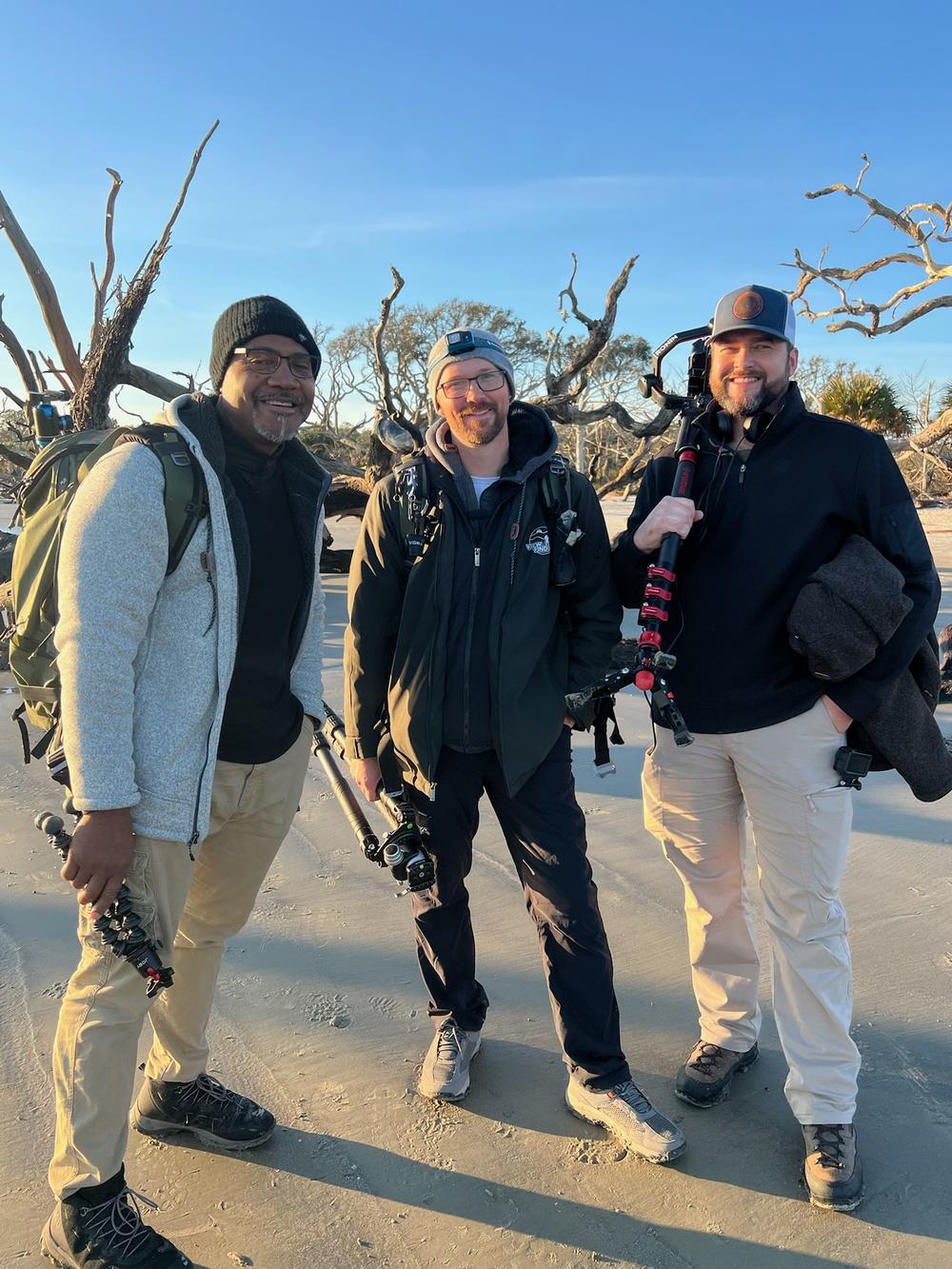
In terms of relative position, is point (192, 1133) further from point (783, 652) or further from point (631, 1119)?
point (783, 652)

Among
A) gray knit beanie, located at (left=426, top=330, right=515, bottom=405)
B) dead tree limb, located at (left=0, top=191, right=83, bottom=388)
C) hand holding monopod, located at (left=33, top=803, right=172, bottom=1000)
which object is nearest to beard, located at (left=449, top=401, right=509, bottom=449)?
gray knit beanie, located at (left=426, top=330, right=515, bottom=405)

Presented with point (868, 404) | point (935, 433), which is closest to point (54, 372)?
point (935, 433)

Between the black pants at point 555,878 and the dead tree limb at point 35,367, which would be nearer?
the black pants at point 555,878

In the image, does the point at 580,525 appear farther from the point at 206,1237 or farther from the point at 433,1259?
the point at 206,1237

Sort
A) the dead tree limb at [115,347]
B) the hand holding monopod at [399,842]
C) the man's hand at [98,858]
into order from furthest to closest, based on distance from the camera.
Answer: the dead tree limb at [115,347], the hand holding monopod at [399,842], the man's hand at [98,858]

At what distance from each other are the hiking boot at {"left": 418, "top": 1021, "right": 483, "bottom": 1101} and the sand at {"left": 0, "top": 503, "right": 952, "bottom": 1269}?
0.18 feet

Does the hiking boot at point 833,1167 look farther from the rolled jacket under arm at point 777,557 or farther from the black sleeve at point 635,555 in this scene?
the black sleeve at point 635,555

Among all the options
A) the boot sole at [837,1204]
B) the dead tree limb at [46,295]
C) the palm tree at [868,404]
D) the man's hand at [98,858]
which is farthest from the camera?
the palm tree at [868,404]

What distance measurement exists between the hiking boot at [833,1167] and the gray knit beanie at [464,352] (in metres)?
2.28

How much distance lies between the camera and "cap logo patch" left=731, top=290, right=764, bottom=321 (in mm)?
2412

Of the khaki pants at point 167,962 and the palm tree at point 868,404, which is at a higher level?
the palm tree at point 868,404

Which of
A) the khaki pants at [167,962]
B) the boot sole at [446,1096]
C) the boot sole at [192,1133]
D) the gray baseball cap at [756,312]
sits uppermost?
the gray baseball cap at [756,312]

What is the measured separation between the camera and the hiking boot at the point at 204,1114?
2416 millimetres

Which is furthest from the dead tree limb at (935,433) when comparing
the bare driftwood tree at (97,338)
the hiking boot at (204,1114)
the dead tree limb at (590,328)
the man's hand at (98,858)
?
the man's hand at (98,858)
